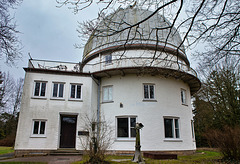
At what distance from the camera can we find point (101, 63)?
1572cm

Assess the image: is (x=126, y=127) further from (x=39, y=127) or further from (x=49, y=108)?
(x=39, y=127)

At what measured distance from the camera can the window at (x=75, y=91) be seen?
14711mm

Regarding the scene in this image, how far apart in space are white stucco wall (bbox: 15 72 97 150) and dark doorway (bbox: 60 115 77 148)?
0.80m

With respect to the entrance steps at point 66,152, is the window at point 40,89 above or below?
above

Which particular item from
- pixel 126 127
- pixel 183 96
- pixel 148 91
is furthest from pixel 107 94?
pixel 183 96

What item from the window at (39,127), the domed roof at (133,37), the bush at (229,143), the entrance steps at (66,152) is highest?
the domed roof at (133,37)

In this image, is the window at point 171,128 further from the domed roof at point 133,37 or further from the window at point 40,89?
the window at point 40,89

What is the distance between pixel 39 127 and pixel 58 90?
10.0ft

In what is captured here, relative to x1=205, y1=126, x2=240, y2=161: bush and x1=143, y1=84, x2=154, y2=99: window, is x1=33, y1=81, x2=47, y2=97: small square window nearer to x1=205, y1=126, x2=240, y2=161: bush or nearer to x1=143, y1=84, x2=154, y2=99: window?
x1=143, y1=84, x2=154, y2=99: window

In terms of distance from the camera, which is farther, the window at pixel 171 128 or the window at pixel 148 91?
the window at pixel 148 91

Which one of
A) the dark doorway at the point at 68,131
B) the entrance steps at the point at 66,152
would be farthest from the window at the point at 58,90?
the entrance steps at the point at 66,152

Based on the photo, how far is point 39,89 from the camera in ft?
46.7

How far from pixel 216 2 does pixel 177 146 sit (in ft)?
37.4

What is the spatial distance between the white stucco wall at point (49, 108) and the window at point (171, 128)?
5945 millimetres
